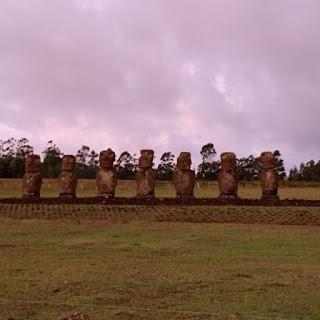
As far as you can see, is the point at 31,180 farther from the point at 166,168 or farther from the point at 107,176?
the point at 166,168

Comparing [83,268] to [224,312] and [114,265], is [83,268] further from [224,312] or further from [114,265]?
[224,312]

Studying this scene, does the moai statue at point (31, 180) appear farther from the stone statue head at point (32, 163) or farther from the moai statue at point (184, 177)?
the moai statue at point (184, 177)

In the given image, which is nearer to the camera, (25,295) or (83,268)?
(25,295)

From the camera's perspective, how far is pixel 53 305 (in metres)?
9.30

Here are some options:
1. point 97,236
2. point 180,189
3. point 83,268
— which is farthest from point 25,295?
point 180,189

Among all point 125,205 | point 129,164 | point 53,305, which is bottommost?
point 53,305

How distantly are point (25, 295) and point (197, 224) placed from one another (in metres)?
12.0

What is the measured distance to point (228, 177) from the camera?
2992cm

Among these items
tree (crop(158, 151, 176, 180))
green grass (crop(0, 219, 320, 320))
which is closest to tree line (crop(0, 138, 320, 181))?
tree (crop(158, 151, 176, 180))

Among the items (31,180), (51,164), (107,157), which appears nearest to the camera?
(107,157)

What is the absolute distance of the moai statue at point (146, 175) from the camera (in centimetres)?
3011

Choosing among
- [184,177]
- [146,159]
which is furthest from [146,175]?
[184,177]

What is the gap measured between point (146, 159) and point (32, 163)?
16.9ft

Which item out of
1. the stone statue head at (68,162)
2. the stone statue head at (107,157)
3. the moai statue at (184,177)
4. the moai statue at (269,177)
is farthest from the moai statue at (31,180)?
the moai statue at (269,177)
